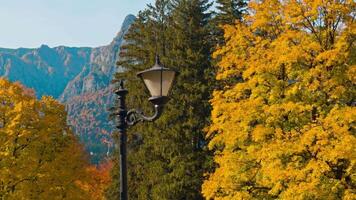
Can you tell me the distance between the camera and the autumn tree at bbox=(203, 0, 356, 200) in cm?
1817

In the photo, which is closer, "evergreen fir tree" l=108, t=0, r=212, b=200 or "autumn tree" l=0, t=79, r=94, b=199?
"autumn tree" l=0, t=79, r=94, b=199

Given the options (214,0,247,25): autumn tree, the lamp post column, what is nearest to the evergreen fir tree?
(214,0,247,25): autumn tree

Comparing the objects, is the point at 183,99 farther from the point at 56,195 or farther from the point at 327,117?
the point at 327,117

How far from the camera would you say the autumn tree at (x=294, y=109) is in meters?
18.2

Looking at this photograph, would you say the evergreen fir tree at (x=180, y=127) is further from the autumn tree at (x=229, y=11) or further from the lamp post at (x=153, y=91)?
the lamp post at (x=153, y=91)

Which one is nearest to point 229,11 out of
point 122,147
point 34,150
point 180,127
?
point 180,127

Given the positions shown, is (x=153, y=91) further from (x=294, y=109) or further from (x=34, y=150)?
(x=34, y=150)

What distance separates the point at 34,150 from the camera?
99.4ft

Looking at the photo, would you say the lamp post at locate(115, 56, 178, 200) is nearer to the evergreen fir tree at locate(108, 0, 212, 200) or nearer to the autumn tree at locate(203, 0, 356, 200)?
the autumn tree at locate(203, 0, 356, 200)

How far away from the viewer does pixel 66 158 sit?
107 ft

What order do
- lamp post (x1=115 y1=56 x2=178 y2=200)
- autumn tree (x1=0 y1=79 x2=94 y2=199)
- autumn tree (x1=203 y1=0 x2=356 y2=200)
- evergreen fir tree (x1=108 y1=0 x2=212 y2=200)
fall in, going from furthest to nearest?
1. evergreen fir tree (x1=108 y1=0 x2=212 y2=200)
2. autumn tree (x1=0 y1=79 x2=94 y2=199)
3. autumn tree (x1=203 y1=0 x2=356 y2=200)
4. lamp post (x1=115 y1=56 x2=178 y2=200)

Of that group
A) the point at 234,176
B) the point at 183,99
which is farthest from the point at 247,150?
the point at 183,99

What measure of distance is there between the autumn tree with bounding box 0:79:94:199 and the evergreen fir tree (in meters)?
6.70

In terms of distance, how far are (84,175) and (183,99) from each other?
9.23 meters
